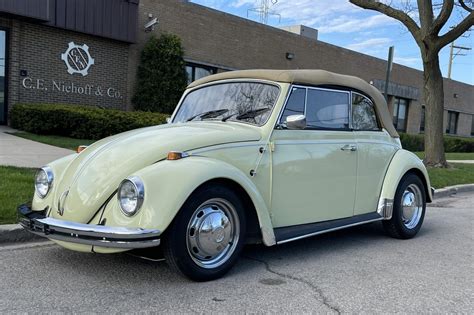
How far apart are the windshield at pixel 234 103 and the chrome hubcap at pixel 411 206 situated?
7.63 feet

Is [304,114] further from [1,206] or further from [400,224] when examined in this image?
[1,206]

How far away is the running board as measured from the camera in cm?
443

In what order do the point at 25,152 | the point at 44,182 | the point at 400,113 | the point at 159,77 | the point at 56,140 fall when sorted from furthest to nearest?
1. the point at 400,113
2. the point at 159,77
3. the point at 56,140
4. the point at 25,152
5. the point at 44,182

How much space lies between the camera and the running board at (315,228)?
14.5 ft

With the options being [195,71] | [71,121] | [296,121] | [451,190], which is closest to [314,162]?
[296,121]

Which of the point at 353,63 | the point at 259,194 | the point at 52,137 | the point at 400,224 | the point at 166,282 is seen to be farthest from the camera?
the point at 353,63

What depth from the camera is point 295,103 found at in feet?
16.0

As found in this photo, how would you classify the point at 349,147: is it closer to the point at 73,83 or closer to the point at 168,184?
the point at 168,184

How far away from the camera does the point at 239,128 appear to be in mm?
Answer: 4535

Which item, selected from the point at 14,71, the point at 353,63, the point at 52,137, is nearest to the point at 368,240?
the point at 52,137

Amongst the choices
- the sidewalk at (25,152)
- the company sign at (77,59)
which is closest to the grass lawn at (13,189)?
the sidewalk at (25,152)

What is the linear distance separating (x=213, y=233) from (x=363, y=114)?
2729 mm

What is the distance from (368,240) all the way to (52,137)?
31.0ft

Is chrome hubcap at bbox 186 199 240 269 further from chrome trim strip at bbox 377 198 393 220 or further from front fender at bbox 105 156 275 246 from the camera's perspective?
chrome trim strip at bbox 377 198 393 220
